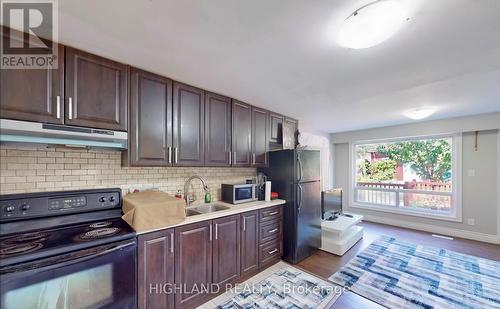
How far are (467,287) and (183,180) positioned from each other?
3571 millimetres

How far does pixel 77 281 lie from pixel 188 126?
59.9 inches

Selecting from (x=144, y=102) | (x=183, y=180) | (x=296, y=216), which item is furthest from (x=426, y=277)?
(x=144, y=102)

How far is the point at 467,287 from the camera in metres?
2.30

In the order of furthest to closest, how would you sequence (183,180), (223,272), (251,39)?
(183,180) < (223,272) < (251,39)

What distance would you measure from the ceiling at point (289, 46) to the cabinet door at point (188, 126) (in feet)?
0.46

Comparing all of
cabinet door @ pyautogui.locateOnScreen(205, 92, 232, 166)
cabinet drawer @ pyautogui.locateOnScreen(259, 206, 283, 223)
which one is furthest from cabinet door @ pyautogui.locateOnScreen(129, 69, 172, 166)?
cabinet drawer @ pyautogui.locateOnScreen(259, 206, 283, 223)

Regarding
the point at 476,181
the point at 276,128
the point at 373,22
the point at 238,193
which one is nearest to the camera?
the point at 373,22

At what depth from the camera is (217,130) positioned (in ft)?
8.14

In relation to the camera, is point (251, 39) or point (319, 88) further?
point (319, 88)

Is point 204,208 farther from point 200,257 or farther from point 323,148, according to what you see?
point 323,148

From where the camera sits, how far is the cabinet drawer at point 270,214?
8.64 feet

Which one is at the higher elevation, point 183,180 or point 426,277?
point 183,180

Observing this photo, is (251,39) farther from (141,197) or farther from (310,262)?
(310,262)

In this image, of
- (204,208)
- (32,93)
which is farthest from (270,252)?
(32,93)
